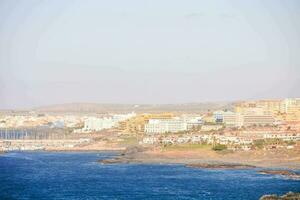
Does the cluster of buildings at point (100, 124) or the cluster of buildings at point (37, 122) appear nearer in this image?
the cluster of buildings at point (100, 124)

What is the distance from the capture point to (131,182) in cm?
3931

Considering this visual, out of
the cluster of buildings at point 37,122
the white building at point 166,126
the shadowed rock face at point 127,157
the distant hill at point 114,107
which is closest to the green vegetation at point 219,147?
the shadowed rock face at point 127,157

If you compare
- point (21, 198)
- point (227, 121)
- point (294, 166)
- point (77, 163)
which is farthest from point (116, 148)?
point (21, 198)

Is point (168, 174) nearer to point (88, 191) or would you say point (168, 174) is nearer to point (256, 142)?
point (88, 191)

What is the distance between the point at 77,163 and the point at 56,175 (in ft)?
33.5

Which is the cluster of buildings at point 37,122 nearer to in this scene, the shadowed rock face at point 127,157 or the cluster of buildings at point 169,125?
the cluster of buildings at point 169,125

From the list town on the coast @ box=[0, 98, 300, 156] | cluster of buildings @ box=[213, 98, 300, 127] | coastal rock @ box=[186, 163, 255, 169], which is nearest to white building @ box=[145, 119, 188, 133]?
town on the coast @ box=[0, 98, 300, 156]

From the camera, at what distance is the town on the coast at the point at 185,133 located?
206 feet

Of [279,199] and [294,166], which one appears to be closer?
[279,199]

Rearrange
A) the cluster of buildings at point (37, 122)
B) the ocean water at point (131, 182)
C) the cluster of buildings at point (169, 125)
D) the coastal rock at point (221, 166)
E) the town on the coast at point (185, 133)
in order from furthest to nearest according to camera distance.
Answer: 1. the cluster of buildings at point (37, 122)
2. the cluster of buildings at point (169, 125)
3. the town on the coast at point (185, 133)
4. the coastal rock at point (221, 166)
5. the ocean water at point (131, 182)

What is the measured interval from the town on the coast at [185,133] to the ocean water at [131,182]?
13.0m

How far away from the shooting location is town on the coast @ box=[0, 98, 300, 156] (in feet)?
206

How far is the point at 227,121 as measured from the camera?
8312 cm

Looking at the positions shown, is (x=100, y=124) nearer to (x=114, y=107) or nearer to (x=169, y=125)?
(x=169, y=125)
